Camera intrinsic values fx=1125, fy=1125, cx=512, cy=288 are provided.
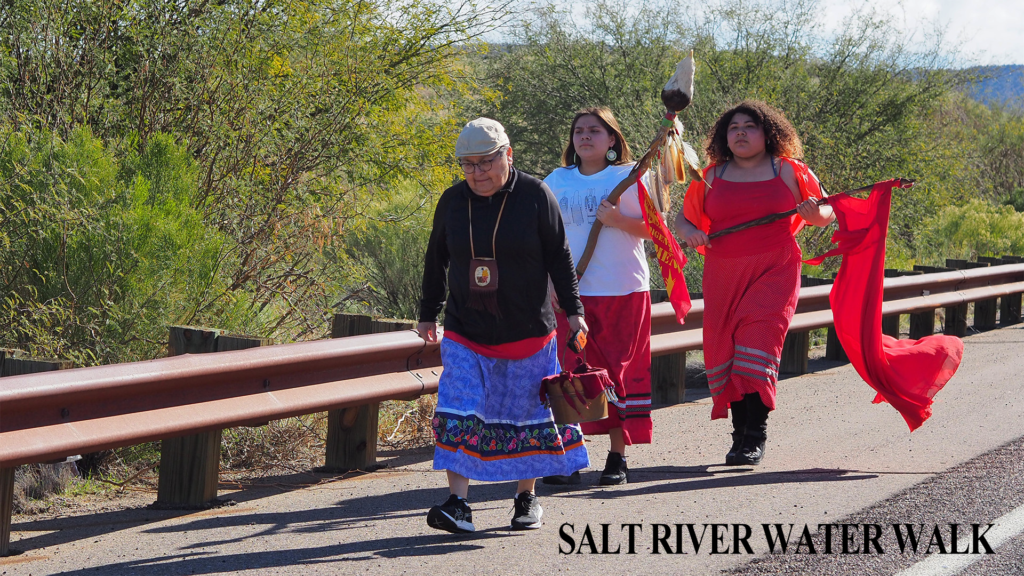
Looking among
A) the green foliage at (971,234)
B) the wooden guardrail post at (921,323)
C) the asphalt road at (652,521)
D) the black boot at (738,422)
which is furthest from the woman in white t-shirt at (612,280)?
the green foliage at (971,234)

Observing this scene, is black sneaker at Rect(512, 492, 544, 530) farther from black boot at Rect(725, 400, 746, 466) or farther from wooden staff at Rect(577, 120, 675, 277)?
black boot at Rect(725, 400, 746, 466)

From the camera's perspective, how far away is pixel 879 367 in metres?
6.29

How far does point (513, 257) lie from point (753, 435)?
85.6 inches

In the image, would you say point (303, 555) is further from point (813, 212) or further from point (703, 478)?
point (813, 212)

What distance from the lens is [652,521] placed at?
15.9 feet

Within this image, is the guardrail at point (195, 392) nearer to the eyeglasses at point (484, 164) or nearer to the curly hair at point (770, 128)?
the eyeglasses at point (484, 164)

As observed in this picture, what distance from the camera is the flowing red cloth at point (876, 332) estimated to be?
20.7 feet

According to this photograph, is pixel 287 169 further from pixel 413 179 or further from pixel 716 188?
pixel 716 188

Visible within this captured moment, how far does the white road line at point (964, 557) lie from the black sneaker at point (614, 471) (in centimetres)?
174

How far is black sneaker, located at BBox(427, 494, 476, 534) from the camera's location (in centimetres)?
446

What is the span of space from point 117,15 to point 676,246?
4.16 meters

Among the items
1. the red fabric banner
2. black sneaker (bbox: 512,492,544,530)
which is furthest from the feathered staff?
black sneaker (bbox: 512,492,544,530)

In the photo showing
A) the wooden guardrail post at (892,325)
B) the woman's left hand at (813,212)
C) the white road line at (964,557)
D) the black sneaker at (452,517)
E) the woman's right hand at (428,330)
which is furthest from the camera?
the wooden guardrail post at (892,325)

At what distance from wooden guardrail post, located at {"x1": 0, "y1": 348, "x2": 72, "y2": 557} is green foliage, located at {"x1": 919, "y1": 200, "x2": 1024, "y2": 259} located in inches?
715
